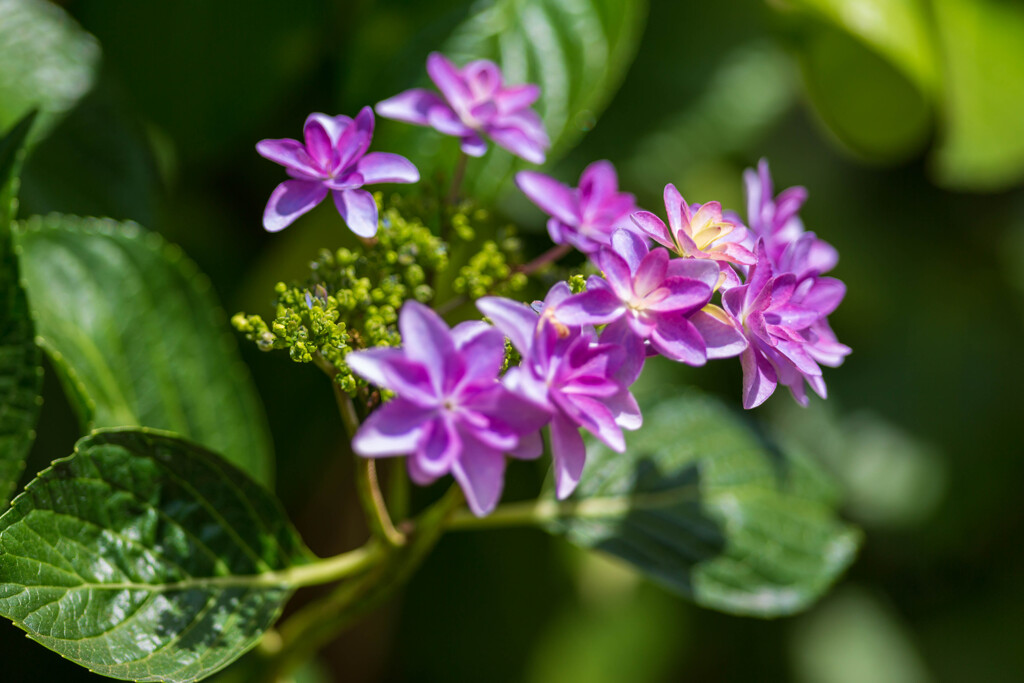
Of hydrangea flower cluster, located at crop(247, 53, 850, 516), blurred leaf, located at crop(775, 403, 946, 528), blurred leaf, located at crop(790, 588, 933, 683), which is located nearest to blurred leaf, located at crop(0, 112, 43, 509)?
hydrangea flower cluster, located at crop(247, 53, 850, 516)

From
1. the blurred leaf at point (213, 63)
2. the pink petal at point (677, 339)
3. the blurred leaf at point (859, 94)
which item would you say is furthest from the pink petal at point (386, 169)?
the blurred leaf at point (859, 94)

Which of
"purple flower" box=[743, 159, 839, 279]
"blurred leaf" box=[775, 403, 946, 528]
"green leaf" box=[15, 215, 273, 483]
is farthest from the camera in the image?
"blurred leaf" box=[775, 403, 946, 528]

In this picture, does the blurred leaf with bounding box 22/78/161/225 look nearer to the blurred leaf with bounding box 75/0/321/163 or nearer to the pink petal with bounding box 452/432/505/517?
the blurred leaf with bounding box 75/0/321/163

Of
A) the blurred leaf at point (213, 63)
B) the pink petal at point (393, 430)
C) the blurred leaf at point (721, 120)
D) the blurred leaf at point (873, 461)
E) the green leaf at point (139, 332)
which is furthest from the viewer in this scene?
the blurred leaf at point (873, 461)

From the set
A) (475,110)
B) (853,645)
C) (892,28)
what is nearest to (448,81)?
(475,110)

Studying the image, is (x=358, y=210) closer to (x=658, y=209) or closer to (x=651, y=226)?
(x=651, y=226)

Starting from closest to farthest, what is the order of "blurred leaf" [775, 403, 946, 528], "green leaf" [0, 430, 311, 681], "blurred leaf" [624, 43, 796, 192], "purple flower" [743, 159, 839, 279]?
"green leaf" [0, 430, 311, 681] → "purple flower" [743, 159, 839, 279] → "blurred leaf" [624, 43, 796, 192] → "blurred leaf" [775, 403, 946, 528]

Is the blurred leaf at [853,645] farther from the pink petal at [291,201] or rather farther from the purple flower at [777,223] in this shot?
the pink petal at [291,201]
